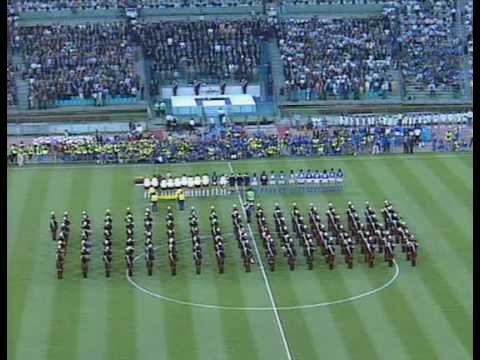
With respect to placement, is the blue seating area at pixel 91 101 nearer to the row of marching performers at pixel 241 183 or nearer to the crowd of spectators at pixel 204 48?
the crowd of spectators at pixel 204 48

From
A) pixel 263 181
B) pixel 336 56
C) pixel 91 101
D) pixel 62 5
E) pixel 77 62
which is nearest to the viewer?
pixel 263 181

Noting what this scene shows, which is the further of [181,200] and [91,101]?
[91,101]

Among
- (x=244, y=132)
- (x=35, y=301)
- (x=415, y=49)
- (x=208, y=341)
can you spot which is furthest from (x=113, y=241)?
(x=415, y=49)

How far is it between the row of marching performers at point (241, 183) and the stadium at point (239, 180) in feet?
0.15

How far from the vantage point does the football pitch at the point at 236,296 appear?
1280cm

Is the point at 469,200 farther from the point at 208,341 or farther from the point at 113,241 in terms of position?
the point at 208,341

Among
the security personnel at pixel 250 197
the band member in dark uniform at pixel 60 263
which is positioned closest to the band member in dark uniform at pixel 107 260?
the band member in dark uniform at pixel 60 263

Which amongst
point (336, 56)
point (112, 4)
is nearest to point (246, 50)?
point (336, 56)

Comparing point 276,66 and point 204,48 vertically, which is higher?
point 204,48

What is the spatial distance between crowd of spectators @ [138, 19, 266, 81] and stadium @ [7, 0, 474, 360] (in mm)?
66

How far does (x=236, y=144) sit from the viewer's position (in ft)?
82.5

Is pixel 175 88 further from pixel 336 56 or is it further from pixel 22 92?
pixel 336 56

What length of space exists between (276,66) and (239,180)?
1106 cm
